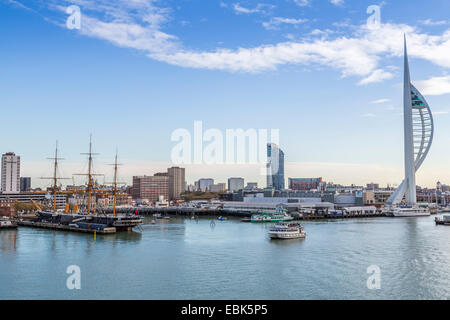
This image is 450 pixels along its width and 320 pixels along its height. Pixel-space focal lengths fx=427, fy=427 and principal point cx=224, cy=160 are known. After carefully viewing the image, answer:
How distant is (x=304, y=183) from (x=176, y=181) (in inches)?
1226

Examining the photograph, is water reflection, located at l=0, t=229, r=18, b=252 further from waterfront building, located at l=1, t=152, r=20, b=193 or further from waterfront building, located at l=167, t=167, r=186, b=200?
waterfront building, located at l=167, t=167, r=186, b=200

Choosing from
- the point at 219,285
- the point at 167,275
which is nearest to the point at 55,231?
the point at 167,275

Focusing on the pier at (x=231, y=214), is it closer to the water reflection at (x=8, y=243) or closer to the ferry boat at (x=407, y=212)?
the ferry boat at (x=407, y=212)

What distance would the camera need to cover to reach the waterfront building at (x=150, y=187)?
297 ft

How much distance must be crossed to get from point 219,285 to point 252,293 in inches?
40.3

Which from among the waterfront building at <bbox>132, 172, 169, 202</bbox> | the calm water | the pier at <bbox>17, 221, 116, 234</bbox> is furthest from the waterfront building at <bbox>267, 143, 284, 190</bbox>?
the calm water

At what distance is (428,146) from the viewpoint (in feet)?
148

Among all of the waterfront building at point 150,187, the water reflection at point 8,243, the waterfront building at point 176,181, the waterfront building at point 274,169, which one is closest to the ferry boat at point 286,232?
the water reflection at point 8,243

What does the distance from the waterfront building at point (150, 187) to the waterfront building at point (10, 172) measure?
2455 cm

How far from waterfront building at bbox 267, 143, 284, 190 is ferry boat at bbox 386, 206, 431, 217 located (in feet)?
192

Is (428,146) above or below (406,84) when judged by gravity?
below

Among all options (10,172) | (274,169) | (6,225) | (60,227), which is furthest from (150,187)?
(60,227)
